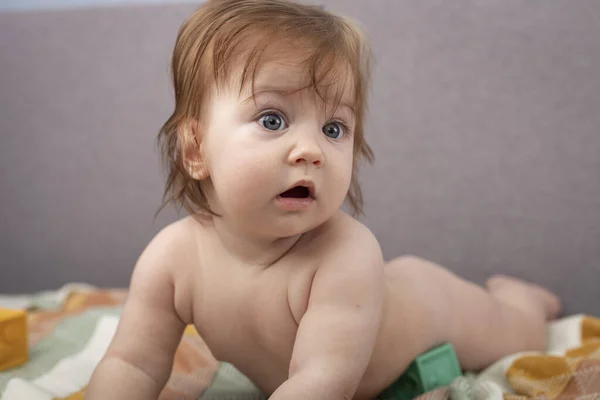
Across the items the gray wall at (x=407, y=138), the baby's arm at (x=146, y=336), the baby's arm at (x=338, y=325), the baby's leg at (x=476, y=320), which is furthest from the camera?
the gray wall at (x=407, y=138)

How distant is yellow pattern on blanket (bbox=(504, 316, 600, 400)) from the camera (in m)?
0.77

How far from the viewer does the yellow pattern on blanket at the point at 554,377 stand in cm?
77

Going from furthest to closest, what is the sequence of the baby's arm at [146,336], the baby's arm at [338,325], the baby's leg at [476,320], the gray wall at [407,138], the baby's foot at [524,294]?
the gray wall at [407,138] → the baby's foot at [524,294] → the baby's leg at [476,320] → the baby's arm at [146,336] → the baby's arm at [338,325]

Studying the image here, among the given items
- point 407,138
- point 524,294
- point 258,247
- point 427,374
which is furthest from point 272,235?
point 407,138

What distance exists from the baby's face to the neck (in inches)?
1.9

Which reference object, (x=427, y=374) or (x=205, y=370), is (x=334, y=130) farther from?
(x=205, y=370)

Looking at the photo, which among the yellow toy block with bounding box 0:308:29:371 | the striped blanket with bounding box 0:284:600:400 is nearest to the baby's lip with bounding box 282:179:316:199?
the striped blanket with bounding box 0:284:600:400

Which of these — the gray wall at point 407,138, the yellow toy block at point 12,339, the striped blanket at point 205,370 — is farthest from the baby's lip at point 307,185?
the gray wall at point 407,138

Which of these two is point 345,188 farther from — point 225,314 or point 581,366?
point 581,366

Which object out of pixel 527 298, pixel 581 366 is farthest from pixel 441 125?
pixel 581 366

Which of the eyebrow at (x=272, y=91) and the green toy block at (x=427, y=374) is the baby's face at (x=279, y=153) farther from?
the green toy block at (x=427, y=374)

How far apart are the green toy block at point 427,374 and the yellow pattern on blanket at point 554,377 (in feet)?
0.25

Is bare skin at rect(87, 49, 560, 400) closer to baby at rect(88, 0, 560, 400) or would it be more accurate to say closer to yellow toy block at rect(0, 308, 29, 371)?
baby at rect(88, 0, 560, 400)

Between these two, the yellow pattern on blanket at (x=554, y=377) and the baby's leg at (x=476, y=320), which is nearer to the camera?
the yellow pattern on blanket at (x=554, y=377)
